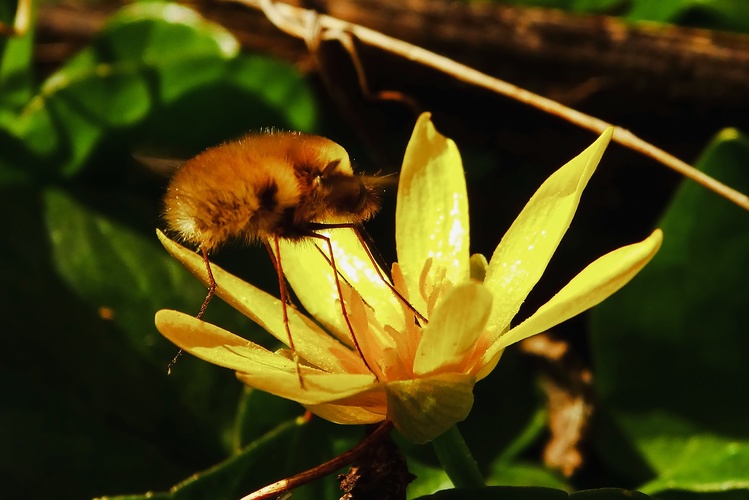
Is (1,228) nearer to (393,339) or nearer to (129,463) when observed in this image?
(129,463)

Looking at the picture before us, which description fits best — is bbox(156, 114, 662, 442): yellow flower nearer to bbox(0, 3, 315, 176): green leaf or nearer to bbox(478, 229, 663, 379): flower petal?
bbox(478, 229, 663, 379): flower petal

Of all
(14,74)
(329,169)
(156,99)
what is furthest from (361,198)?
(14,74)

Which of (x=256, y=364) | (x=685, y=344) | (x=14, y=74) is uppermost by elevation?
(x=14, y=74)

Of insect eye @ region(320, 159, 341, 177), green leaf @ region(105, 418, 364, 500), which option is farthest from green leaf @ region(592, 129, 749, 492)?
insect eye @ region(320, 159, 341, 177)

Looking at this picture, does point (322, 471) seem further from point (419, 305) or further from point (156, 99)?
point (156, 99)

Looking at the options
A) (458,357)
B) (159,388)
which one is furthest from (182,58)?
(458,357)

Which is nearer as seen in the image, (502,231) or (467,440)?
(467,440)

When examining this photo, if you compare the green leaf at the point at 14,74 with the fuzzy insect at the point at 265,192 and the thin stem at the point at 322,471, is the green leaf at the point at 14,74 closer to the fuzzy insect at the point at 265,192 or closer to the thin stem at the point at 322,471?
the fuzzy insect at the point at 265,192
